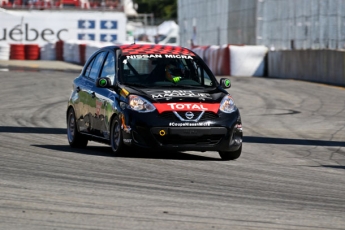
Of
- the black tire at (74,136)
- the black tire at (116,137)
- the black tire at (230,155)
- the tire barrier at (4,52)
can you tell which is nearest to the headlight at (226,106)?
the black tire at (230,155)

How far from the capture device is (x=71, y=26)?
2549 inches

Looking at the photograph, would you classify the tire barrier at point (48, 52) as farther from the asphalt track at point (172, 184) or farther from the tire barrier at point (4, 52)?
the asphalt track at point (172, 184)

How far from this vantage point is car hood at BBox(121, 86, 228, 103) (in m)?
10.5

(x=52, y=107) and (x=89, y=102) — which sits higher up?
(x=89, y=102)

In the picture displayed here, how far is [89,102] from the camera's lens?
11.7 metres

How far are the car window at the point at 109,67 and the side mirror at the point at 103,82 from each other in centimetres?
21

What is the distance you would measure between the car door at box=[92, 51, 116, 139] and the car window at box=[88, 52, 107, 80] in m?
0.15

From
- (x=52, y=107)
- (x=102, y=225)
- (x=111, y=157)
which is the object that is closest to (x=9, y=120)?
(x=52, y=107)

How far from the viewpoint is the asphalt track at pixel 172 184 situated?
21.3ft

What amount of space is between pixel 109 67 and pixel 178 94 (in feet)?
4.09

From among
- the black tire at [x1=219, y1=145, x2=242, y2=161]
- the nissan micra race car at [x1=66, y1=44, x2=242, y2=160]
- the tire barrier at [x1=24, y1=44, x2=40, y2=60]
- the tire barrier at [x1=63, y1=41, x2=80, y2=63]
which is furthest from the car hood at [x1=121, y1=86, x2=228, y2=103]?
the tire barrier at [x1=24, y1=44, x2=40, y2=60]

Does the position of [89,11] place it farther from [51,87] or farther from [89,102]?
[89,102]

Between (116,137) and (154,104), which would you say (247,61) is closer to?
(116,137)

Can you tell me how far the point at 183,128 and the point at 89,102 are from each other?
1.85 meters
